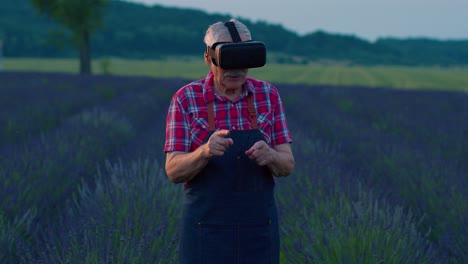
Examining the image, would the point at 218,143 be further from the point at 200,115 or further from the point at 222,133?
the point at 200,115

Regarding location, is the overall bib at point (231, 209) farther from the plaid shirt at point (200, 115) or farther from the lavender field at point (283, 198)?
the lavender field at point (283, 198)

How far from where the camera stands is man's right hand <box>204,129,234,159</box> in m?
1.99

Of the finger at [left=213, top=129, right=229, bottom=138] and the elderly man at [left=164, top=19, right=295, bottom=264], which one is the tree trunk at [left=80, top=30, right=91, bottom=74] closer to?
the elderly man at [left=164, top=19, right=295, bottom=264]

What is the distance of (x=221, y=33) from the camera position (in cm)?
217

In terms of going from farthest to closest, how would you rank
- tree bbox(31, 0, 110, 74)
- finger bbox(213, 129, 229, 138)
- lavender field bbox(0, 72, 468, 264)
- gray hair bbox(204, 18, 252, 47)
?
tree bbox(31, 0, 110, 74) < lavender field bbox(0, 72, 468, 264) < gray hair bbox(204, 18, 252, 47) < finger bbox(213, 129, 229, 138)

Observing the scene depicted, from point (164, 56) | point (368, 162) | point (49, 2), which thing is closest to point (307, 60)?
point (164, 56)

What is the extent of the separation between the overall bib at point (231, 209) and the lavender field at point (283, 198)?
54 cm

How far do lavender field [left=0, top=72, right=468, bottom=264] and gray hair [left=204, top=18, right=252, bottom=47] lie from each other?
0.98 metres

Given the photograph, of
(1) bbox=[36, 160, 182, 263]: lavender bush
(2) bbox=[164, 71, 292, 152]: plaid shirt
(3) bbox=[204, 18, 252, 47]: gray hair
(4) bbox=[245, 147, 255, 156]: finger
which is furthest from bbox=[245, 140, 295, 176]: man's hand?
(1) bbox=[36, 160, 182, 263]: lavender bush

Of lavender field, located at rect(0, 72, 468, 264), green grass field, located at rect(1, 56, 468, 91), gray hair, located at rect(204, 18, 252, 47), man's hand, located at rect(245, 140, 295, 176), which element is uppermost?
gray hair, located at rect(204, 18, 252, 47)

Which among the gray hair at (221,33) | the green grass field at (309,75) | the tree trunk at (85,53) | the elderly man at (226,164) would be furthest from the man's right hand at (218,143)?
the tree trunk at (85,53)

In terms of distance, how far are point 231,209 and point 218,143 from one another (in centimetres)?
31

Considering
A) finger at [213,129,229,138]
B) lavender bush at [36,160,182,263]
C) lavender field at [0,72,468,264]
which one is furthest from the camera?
lavender field at [0,72,468,264]

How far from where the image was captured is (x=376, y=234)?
10.5 feet
